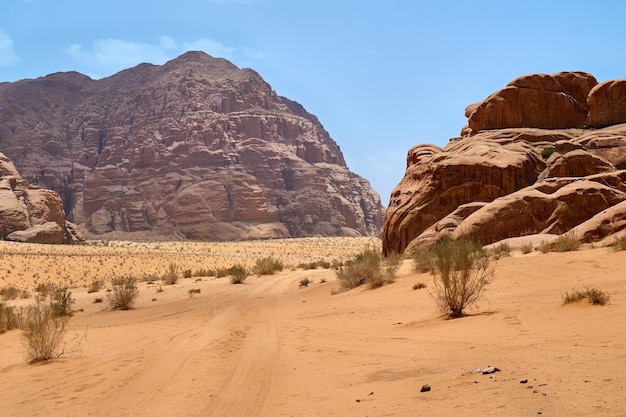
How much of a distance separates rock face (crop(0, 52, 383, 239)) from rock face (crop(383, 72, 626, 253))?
8084 centimetres

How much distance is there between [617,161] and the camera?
22844 millimetres

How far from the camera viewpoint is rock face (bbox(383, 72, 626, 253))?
19.7 metres

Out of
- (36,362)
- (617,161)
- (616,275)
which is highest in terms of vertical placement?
(617,161)

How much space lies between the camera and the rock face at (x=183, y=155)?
4510 inches

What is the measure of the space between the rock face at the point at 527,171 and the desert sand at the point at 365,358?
17.4 ft

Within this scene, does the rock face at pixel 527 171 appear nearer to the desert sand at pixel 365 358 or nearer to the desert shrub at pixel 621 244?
the desert shrub at pixel 621 244

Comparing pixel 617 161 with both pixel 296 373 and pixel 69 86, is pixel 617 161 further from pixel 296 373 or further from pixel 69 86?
pixel 69 86

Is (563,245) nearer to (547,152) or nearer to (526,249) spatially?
(526,249)

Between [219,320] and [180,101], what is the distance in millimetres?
130921

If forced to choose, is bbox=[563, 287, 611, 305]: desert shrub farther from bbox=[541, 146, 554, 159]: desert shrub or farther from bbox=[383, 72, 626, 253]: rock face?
bbox=[541, 146, 554, 159]: desert shrub

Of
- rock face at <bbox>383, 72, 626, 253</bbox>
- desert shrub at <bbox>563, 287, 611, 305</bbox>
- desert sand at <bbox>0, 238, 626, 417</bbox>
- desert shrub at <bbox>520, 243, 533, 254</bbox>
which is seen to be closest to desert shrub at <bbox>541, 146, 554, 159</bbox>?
rock face at <bbox>383, 72, 626, 253</bbox>

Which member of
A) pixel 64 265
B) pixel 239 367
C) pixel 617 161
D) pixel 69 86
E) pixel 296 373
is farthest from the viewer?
pixel 69 86

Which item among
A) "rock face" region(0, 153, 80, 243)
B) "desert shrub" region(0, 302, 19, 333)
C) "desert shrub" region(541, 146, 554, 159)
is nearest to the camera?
"desert shrub" region(0, 302, 19, 333)

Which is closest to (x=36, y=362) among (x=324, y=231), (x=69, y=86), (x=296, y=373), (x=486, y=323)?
(x=296, y=373)
